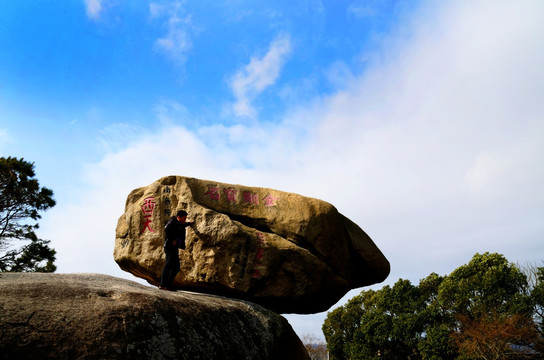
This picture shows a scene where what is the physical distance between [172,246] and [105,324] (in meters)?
3.39

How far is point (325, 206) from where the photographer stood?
32.8 feet

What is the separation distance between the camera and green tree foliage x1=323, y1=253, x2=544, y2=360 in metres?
20.0

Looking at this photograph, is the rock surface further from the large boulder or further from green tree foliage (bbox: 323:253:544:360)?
green tree foliage (bbox: 323:253:544:360)

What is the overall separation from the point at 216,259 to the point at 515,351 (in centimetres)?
1878

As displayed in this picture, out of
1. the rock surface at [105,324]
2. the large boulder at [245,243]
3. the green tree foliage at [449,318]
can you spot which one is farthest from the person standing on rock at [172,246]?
the green tree foliage at [449,318]

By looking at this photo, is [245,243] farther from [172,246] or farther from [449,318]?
[449,318]

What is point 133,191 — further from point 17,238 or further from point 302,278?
point 17,238

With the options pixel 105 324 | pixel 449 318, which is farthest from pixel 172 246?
pixel 449 318

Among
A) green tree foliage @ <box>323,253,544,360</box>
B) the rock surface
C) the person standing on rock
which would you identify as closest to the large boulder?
the person standing on rock

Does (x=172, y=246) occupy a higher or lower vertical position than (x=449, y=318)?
higher

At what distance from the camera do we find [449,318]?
81.5ft

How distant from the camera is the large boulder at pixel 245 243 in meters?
8.92

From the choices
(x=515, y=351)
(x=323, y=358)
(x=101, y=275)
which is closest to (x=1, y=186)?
(x=101, y=275)

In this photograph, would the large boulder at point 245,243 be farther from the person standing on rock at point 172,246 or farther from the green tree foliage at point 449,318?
the green tree foliage at point 449,318
